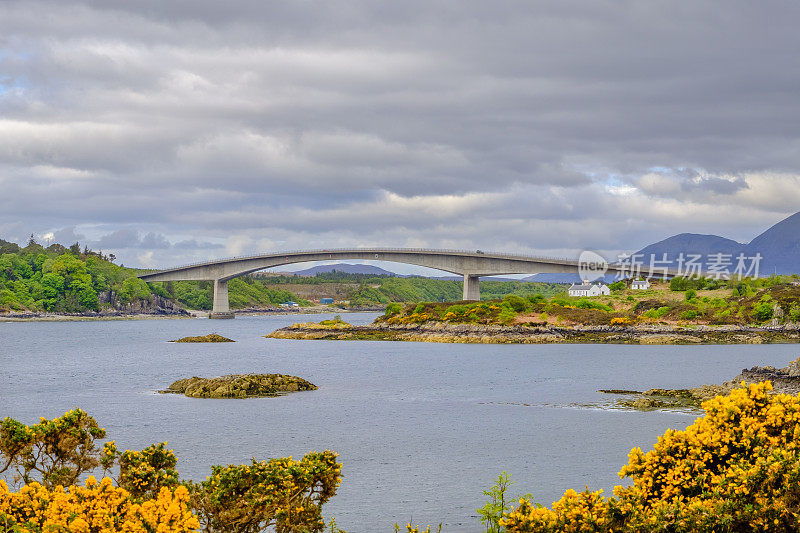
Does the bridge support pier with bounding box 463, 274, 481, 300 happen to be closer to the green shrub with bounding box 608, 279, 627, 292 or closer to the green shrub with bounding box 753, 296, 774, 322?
the green shrub with bounding box 608, 279, 627, 292

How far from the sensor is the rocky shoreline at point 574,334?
87312 millimetres

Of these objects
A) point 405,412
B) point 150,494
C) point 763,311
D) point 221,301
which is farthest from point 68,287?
point 150,494

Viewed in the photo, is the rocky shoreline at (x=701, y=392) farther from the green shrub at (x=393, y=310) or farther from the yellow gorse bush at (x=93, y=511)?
the green shrub at (x=393, y=310)

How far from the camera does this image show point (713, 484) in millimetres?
11617

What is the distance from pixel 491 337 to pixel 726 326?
89.5 feet

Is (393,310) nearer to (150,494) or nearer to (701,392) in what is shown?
(701,392)

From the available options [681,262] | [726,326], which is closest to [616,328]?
[726,326]

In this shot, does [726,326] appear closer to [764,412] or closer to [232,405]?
[232,405]

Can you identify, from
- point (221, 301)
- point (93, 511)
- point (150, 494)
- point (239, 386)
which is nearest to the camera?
point (93, 511)

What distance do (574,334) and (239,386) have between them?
56.6m

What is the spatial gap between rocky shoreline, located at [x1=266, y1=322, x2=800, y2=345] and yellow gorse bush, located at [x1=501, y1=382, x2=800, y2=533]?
3102 inches

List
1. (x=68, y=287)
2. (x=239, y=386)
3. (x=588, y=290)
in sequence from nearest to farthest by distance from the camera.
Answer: (x=239, y=386) → (x=588, y=290) → (x=68, y=287)

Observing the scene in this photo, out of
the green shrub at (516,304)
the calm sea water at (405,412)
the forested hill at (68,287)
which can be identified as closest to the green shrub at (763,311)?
the calm sea water at (405,412)

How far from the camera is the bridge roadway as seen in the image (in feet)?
427
